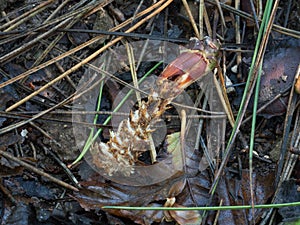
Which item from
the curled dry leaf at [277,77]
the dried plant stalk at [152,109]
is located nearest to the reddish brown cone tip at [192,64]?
the dried plant stalk at [152,109]

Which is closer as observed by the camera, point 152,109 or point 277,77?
point 152,109

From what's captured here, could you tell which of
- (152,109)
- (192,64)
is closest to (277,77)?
(192,64)

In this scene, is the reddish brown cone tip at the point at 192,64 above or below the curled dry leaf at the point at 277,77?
above

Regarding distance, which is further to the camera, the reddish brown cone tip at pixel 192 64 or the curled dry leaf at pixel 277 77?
the curled dry leaf at pixel 277 77

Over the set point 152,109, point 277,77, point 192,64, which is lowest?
point 277,77

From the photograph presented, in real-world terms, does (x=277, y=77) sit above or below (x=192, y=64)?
below

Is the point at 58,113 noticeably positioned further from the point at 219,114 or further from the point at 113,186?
the point at 219,114

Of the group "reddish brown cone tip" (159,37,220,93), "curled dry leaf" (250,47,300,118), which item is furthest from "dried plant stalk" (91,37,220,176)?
Answer: "curled dry leaf" (250,47,300,118)

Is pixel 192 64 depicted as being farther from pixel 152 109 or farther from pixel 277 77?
pixel 277 77

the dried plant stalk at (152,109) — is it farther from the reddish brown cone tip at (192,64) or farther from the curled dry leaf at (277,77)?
the curled dry leaf at (277,77)
